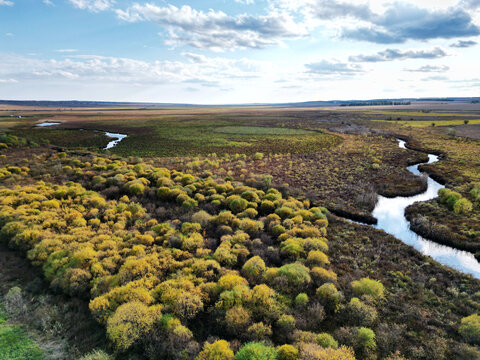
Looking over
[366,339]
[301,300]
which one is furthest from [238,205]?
[366,339]

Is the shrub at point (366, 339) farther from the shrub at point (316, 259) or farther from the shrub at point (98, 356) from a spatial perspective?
the shrub at point (98, 356)

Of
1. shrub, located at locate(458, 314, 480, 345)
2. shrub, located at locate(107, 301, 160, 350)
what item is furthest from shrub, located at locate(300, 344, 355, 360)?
shrub, located at locate(107, 301, 160, 350)

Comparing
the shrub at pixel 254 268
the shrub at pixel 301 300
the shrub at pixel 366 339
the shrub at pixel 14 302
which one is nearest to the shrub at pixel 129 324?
the shrub at pixel 14 302

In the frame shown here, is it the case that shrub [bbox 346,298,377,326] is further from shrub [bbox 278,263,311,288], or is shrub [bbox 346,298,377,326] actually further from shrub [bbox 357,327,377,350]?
shrub [bbox 278,263,311,288]

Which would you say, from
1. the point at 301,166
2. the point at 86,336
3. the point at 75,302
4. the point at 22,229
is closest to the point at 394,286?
the point at 86,336

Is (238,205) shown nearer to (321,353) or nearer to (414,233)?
(321,353)
